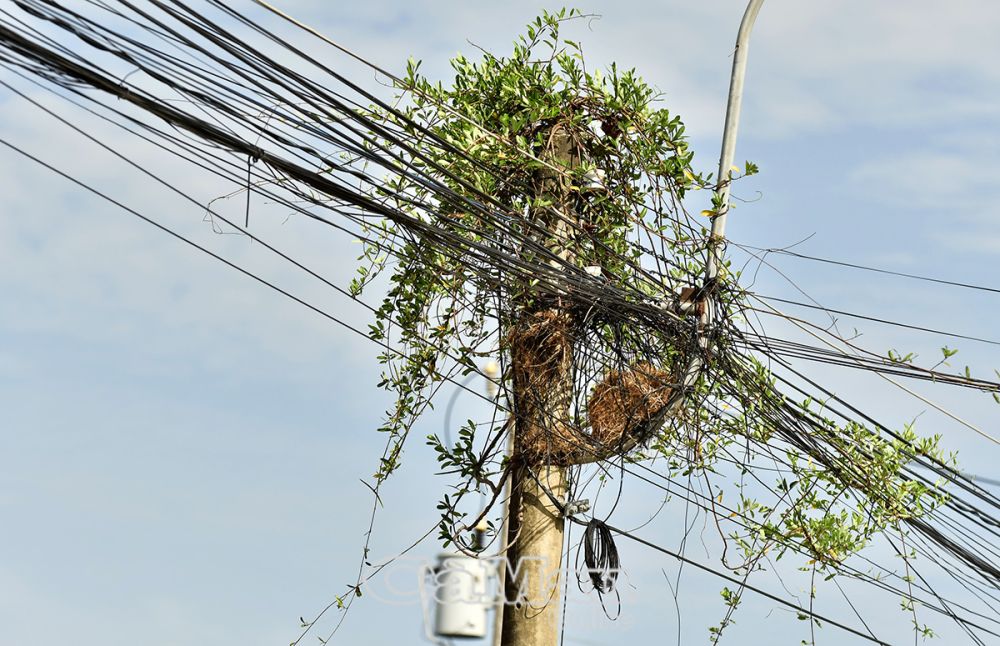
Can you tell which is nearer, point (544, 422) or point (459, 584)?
point (544, 422)

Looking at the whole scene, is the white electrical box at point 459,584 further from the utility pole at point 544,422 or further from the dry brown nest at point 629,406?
the dry brown nest at point 629,406

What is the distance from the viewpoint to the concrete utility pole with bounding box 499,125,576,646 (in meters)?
5.68

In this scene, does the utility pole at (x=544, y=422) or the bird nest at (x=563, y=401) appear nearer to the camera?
the utility pole at (x=544, y=422)

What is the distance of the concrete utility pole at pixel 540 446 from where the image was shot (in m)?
5.68

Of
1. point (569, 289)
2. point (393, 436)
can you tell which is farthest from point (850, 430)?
point (393, 436)

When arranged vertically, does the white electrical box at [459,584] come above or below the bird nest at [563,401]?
below

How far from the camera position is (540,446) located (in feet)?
19.0

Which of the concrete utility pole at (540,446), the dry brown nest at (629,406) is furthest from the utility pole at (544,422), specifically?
the dry brown nest at (629,406)

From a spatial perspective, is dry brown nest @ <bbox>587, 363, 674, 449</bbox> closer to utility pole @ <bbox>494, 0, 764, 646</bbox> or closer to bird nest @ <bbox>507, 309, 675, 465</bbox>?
bird nest @ <bbox>507, 309, 675, 465</bbox>

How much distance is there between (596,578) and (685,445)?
94 cm

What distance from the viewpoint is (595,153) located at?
19.9 feet

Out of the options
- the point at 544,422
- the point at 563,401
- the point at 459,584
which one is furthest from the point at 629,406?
the point at 459,584

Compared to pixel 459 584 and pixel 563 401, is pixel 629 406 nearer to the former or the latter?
pixel 563 401

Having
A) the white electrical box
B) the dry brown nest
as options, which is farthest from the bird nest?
the white electrical box
